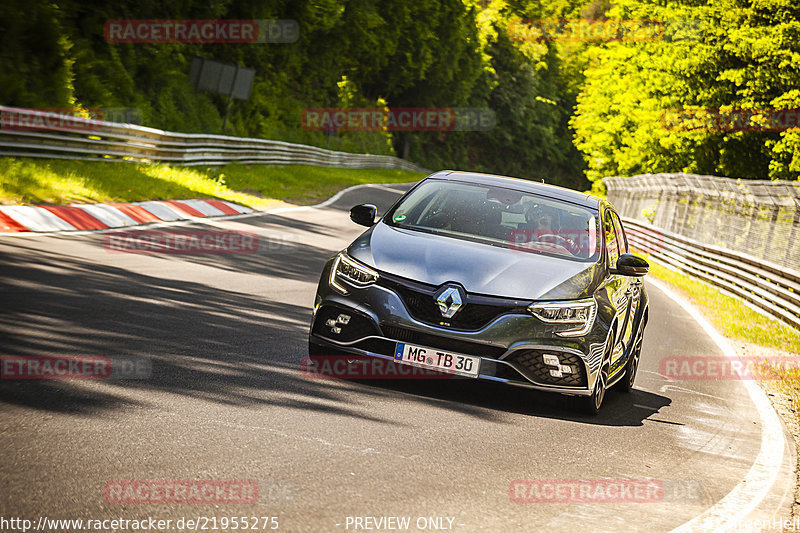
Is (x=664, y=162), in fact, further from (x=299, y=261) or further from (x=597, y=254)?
(x=597, y=254)

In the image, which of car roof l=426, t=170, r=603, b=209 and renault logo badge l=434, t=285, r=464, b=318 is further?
car roof l=426, t=170, r=603, b=209

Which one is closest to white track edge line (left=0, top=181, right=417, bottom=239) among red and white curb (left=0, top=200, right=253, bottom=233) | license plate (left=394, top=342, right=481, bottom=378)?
red and white curb (left=0, top=200, right=253, bottom=233)

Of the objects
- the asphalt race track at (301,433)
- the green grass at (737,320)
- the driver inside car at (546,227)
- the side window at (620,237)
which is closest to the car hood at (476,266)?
the driver inside car at (546,227)

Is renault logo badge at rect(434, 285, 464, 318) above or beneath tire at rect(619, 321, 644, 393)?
above

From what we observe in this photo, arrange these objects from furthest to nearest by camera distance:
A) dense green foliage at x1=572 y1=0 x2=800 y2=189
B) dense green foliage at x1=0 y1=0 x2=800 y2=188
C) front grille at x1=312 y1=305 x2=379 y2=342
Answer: dense green foliage at x1=572 y1=0 x2=800 y2=189
dense green foliage at x1=0 y1=0 x2=800 y2=188
front grille at x1=312 y1=305 x2=379 y2=342

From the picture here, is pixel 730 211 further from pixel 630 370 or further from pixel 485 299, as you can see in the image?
pixel 485 299

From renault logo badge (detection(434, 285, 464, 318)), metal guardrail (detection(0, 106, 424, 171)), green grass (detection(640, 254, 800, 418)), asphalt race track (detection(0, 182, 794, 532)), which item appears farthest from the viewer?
metal guardrail (detection(0, 106, 424, 171))

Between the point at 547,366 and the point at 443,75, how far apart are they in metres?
70.5

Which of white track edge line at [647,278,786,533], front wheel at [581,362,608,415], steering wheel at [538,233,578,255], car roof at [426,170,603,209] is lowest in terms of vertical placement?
white track edge line at [647,278,786,533]

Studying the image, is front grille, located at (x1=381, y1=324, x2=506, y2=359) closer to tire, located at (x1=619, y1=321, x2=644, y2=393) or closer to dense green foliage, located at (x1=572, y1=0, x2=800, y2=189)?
tire, located at (x1=619, y1=321, x2=644, y2=393)

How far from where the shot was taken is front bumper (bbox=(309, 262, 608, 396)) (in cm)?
640

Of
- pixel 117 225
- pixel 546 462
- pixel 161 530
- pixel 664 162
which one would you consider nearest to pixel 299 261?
pixel 117 225

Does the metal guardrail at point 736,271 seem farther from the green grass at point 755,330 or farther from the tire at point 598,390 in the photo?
the tire at point 598,390

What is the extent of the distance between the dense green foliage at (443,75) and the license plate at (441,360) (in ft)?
53.8
